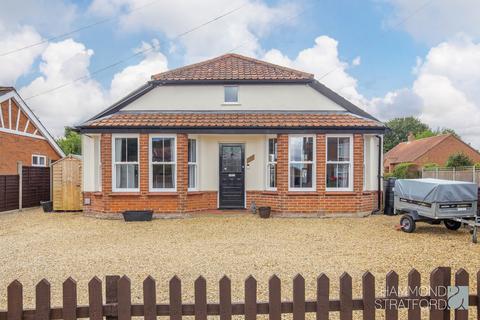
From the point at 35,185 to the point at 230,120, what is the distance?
10.1 meters

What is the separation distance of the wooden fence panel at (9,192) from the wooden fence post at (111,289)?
14.6m

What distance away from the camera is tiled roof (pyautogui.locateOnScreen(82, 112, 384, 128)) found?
12.3 metres

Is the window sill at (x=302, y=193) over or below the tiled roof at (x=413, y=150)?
below

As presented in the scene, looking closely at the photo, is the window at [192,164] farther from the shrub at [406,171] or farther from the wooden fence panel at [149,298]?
the shrub at [406,171]

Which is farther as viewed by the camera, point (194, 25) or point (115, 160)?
point (194, 25)

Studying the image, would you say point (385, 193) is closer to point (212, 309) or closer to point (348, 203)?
point (348, 203)

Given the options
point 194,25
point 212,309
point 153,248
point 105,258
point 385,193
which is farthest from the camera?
point 194,25

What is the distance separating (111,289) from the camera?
7.61 feet

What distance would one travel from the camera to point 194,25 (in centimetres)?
1627

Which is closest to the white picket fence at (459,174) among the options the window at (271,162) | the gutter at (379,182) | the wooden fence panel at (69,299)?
the gutter at (379,182)

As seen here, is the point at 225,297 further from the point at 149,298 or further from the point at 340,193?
the point at 340,193

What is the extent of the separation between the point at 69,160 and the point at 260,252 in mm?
10673

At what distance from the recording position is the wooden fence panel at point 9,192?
46.5 feet

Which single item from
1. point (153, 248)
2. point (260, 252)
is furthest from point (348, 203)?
point (153, 248)
